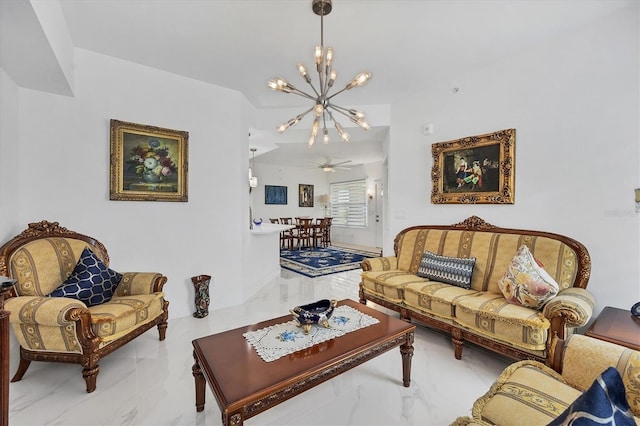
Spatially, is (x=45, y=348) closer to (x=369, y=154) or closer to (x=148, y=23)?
(x=148, y=23)

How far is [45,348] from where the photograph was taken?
6.15 feet

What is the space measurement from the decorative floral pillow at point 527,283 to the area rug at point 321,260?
10.5ft

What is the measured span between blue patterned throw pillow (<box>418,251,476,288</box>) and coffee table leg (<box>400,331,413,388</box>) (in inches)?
44.1

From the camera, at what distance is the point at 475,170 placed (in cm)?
314

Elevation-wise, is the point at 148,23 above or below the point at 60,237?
above

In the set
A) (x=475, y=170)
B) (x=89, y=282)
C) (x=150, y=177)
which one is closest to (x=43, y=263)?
(x=89, y=282)

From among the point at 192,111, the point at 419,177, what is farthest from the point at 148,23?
the point at 419,177

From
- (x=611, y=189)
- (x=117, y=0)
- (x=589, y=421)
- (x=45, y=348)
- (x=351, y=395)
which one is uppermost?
(x=117, y=0)

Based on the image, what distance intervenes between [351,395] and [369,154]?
19.2 ft

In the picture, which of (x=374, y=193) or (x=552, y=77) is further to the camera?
(x=374, y=193)

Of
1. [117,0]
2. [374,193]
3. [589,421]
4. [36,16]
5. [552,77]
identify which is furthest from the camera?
[374,193]

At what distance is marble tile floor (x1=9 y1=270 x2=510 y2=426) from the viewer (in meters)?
1.65

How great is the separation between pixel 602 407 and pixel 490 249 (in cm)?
256

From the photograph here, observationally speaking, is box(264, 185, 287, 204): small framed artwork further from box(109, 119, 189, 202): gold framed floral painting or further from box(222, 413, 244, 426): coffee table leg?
box(222, 413, 244, 426): coffee table leg
